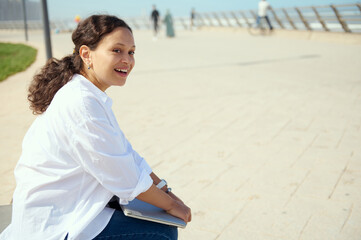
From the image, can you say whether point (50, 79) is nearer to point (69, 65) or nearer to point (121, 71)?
point (69, 65)

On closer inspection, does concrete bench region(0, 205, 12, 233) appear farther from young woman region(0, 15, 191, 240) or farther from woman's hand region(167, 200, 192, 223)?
woman's hand region(167, 200, 192, 223)

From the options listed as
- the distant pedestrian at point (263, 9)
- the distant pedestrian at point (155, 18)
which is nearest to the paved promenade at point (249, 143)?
the distant pedestrian at point (263, 9)

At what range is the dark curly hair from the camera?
1773mm

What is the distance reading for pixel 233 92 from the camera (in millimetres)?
7602

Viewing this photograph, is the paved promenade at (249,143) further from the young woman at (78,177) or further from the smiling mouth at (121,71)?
the smiling mouth at (121,71)

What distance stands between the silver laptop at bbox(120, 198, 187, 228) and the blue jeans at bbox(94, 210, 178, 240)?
0.13 feet

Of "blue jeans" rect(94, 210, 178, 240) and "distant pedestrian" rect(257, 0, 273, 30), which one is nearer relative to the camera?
"blue jeans" rect(94, 210, 178, 240)

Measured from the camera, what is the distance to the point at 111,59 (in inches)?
70.9

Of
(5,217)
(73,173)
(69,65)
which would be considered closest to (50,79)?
(69,65)

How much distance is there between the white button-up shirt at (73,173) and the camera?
5.09 ft

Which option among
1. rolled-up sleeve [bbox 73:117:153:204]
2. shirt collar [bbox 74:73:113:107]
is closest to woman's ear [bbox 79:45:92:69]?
shirt collar [bbox 74:73:113:107]

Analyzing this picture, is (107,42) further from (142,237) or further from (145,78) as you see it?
(145,78)

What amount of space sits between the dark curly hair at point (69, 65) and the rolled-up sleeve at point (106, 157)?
15.4 inches

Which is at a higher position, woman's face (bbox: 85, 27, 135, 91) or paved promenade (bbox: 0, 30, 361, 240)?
woman's face (bbox: 85, 27, 135, 91)
